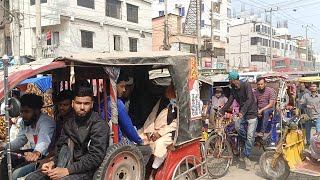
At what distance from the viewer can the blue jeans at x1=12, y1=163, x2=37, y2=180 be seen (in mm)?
3660

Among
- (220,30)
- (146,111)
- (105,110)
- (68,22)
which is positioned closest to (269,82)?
(146,111)

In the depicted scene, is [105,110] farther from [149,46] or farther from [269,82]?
[149,46]

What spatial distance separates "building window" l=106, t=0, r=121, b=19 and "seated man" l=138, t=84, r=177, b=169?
22.3 m

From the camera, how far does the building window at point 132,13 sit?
1088 inches

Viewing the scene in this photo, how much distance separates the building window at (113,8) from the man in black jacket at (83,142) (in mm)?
23419

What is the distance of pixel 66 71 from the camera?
14.0 ft

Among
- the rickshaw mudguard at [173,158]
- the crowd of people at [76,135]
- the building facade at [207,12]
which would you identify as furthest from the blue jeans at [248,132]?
the building facade at [207,12]

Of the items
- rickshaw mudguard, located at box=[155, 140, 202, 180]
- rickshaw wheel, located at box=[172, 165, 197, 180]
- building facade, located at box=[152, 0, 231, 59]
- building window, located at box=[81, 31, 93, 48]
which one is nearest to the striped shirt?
rickshaw mudguard, located at box=[155, 140, 202, 180]

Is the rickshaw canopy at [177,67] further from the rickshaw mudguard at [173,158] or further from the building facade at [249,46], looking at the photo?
the building facade at [249,46]

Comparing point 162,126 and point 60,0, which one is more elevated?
point 60,0

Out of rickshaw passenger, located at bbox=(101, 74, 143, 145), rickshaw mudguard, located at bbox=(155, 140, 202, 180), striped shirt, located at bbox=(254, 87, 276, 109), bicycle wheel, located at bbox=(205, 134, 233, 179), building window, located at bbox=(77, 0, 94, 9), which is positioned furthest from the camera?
building window, located at bbox=(77, 0, 94, 9)

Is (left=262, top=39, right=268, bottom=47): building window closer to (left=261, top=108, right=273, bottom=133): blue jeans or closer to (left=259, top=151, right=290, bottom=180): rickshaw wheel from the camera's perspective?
(left=261, top=108, right=273, bottom=133): blue jeans

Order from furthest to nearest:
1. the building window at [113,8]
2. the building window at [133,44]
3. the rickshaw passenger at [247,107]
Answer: the building window at [133,44] → the building window at [113,8] → the rickshaw passenger at [247,107]

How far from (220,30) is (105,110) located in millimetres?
51584
